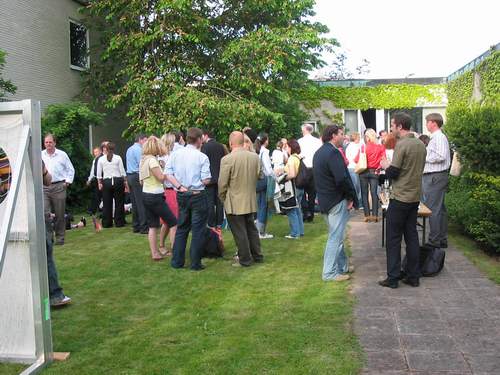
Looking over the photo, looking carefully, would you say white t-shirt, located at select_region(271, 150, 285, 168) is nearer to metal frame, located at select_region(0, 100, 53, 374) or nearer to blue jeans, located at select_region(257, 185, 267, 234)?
blue jeans, located at select_region(257, 185, 267, 234)

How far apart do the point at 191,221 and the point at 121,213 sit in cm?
470

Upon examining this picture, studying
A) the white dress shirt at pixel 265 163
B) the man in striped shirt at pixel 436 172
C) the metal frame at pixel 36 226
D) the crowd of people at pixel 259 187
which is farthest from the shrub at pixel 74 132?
the metal frame at pixel 36 226

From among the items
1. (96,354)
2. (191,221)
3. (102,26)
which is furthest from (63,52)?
(96,354)

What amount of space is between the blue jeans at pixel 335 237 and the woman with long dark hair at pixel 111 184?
6.20 metres

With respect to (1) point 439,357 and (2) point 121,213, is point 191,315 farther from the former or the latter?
(2) point 121,213

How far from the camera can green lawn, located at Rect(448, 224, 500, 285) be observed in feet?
23.2

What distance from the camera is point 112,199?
39.1ft

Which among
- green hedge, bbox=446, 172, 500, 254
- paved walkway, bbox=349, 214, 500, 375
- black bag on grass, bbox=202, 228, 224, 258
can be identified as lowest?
paved walkway, bbox=349, 214, 500, 375

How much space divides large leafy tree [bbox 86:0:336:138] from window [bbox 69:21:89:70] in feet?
1.45

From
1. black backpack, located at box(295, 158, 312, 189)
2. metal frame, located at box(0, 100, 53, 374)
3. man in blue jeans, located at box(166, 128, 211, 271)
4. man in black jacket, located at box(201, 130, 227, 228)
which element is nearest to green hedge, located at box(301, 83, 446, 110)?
black backpack, located at box(295, 158, 312, 189)

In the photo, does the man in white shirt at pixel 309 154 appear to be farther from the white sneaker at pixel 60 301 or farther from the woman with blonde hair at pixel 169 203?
the white sneaker at pixel 60 301

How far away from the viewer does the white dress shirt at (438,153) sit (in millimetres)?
8023

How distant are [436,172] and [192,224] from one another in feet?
11.6

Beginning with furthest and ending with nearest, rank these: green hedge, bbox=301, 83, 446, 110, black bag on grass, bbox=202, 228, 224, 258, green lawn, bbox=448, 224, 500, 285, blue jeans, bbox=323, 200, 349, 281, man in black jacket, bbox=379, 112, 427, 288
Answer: green hedge, bbox=301, 83, 446, 110
black bag on grass, bbox=202, 228, 224, 258
green lawn, bbox=448, 224, 500, 285
blue jeans, bbox=323, 200, 349, 281
man in black jacket, bbox=379, 112, 427, 288
